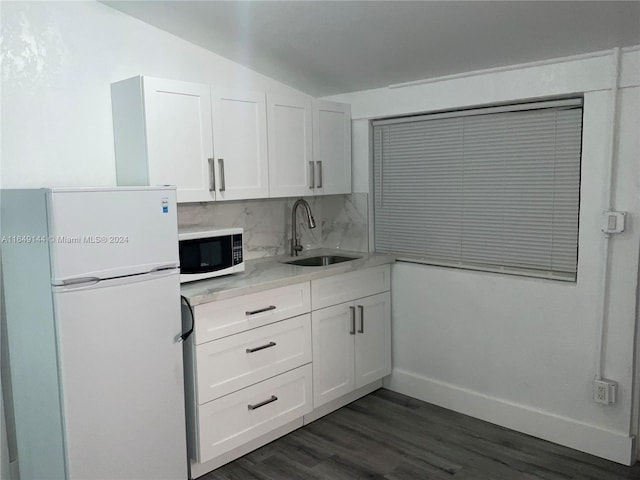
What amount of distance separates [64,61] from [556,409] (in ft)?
10.4

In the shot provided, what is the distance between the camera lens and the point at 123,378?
2.29 m

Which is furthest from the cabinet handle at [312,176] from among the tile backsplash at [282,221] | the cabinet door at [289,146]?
the tile backsplash at [282,221]

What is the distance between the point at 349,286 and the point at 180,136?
4.48 ft

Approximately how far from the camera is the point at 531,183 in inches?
119

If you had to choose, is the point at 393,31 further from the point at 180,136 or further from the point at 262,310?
the point at 262,310

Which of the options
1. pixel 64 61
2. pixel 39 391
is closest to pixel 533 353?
pixel 39 391

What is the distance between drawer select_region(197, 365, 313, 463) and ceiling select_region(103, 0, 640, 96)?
6.02 feet

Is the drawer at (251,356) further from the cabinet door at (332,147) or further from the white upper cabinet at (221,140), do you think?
the cabinet door at (332,147)

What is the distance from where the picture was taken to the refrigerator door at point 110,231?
208 cm

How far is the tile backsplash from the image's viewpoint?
3.34 m

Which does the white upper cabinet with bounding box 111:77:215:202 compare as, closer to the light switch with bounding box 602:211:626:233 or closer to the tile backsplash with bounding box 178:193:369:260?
the tile backsplash with bounding box 178:193:369:260

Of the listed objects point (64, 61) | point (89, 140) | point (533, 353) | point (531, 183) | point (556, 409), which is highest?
point (64, 61)

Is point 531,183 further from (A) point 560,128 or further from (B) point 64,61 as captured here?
(B) point 64,61

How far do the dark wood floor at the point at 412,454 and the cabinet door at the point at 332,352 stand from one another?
19 centimetres
